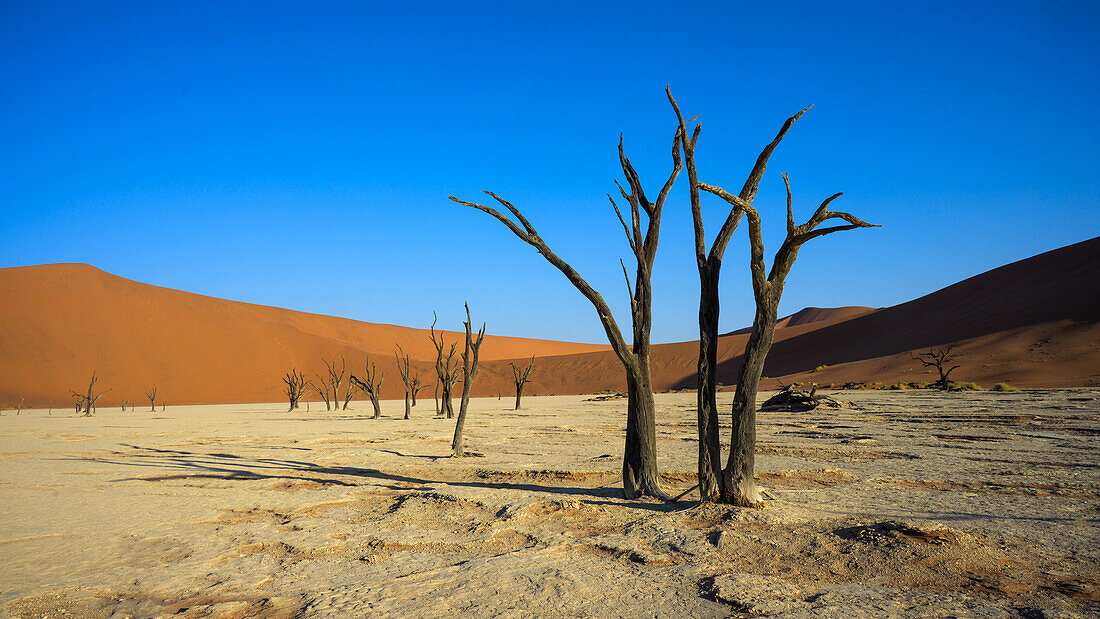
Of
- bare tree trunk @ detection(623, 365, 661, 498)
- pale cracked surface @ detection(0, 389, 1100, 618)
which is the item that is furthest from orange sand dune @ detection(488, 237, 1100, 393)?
bare tree trunk @ detection(623, 365, 661, 498)

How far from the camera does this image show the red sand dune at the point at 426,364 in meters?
36.5

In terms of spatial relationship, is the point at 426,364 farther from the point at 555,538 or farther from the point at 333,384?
the point at 555,538

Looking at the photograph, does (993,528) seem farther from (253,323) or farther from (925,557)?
(253,323)

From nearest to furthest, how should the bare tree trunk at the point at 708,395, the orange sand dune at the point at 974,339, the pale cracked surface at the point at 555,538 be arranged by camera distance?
1. the pale cracked surface at the point at 555,538
2. the bare tree trunk at the point at 708,395
3. the orange sand dune at the point at 974,339

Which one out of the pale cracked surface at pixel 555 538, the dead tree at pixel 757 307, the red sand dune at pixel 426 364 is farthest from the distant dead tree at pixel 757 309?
the red sand dune at pixel 426 364

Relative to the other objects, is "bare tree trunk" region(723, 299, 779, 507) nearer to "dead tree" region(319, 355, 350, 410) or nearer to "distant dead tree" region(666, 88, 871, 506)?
"distant dead tree" region(666, 88, 871, 506)

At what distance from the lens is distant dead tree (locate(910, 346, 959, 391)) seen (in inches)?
1099

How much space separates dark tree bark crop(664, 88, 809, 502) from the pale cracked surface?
448mm

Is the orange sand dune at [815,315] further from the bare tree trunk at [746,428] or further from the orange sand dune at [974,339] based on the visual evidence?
the bare tree trunk at [746,428]

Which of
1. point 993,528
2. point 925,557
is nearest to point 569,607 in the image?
point 925,557

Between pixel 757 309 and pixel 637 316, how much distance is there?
63.2 inches

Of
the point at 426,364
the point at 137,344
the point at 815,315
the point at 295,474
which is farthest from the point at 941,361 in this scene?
the point at 815,315

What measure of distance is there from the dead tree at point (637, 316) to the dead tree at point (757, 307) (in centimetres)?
76

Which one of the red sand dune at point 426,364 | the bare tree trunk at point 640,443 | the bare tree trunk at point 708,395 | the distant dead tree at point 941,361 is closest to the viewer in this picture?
the bare tree trunk at point 708,395
